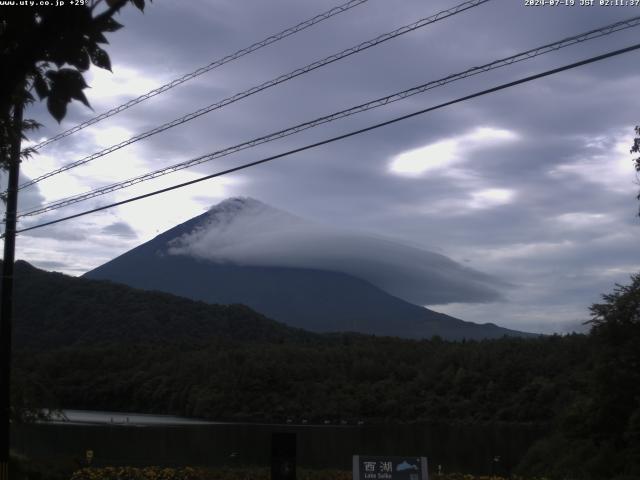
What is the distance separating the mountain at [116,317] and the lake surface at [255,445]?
72.2 meters

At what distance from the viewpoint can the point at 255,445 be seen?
5488 centimetres

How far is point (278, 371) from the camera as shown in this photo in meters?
109

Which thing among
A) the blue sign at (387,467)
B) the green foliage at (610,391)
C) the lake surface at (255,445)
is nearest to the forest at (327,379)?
the lake surface at (255,445)

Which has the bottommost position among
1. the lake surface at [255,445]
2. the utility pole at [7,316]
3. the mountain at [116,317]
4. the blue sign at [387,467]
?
the lake surface at [255,445]

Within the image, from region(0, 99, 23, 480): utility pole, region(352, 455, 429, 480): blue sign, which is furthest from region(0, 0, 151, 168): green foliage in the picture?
region(0, 99, 23, 480): utility pole

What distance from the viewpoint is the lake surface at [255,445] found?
129 feet

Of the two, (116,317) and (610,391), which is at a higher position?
(116,317)

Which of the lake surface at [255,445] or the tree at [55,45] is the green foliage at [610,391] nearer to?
the lake surface at [255,445]

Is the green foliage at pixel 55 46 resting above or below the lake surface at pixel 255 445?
above

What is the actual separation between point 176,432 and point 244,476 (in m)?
44.3

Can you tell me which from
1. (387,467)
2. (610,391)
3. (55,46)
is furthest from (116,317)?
(55,46)

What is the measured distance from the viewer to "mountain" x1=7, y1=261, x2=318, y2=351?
149875 mm

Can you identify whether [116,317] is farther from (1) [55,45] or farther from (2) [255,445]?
(1) [55,45]

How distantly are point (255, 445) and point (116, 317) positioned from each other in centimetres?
11530
